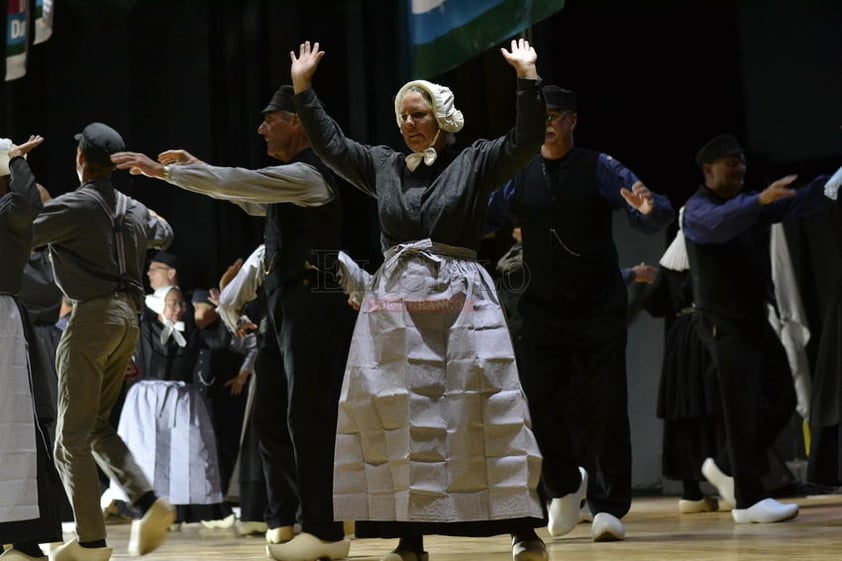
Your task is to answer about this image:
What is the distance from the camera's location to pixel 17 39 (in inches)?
351

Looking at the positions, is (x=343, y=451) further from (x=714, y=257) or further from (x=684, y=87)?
(x=684, y=87)

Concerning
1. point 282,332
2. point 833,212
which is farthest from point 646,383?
point 282,332

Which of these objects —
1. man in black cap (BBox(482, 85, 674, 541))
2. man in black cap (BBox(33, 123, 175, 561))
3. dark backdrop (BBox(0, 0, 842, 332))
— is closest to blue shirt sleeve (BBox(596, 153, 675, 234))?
man in black cap (BBox(482, 85, 674, 541))

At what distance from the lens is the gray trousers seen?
4.52m

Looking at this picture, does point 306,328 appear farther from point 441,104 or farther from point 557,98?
point 557,98

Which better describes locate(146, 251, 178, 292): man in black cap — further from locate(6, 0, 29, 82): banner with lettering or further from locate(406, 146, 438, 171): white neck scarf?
locate(406, 146, 438, 171): white neck scarf

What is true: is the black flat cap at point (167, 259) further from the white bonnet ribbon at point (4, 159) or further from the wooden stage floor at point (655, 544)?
the white bonnet ribbon at point (4, 159)

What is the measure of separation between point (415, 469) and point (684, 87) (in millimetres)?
4938

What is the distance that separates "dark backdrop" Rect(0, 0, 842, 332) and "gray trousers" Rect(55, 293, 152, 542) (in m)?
3.45

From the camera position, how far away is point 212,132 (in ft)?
29.8

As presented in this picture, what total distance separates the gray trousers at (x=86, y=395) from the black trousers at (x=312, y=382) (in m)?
0.58

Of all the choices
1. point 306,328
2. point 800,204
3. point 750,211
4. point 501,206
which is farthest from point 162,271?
point 800,204

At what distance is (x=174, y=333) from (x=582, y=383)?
3691 mm

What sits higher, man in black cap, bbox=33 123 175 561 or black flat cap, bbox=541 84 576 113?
black flat cap, bbox=541 84 576 113
